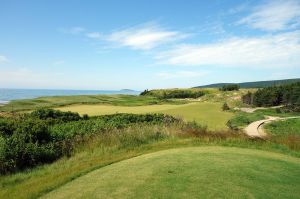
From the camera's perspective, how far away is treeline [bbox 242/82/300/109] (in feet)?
251

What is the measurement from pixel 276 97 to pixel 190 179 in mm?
80370

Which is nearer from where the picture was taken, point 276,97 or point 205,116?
point 205,116

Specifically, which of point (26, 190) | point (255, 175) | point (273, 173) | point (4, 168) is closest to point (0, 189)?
point (26, 190)

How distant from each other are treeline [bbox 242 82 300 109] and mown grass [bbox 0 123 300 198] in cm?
6845

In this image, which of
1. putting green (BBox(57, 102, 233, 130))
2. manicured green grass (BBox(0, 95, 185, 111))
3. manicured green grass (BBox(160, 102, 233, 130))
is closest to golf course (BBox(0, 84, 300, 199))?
manicured green grass (BBox(160, 102, 233, 130))

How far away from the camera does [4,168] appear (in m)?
8.93

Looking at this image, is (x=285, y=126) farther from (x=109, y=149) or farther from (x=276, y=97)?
Answer: (x=276, y=97)

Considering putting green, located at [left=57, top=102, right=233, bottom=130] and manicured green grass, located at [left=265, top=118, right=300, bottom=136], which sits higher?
putting green, located at [left=57, top=102, right=233, bottom=130]

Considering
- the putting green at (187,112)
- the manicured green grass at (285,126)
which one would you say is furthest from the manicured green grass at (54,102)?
the manicured green grass at (285,126)

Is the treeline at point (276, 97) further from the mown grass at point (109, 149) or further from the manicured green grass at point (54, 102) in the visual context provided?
the mown grass at point (109, 149)

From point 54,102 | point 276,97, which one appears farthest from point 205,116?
point 276,97

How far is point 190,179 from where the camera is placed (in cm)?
629

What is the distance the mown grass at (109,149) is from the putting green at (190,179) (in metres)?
0.71

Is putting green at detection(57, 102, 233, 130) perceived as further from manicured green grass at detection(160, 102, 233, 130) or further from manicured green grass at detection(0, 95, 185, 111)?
manicured green grass at detection(0, 95, 185, 111)
